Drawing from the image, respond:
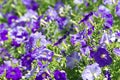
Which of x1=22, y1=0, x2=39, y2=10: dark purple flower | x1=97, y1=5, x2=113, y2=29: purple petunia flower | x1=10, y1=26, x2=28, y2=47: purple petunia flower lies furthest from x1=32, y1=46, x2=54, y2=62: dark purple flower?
x1=22, y1=0, x2=39, y2=10: dark purple flower

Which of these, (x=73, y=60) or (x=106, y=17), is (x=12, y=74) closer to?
(x=73, y=60)

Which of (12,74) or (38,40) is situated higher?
(38,40)

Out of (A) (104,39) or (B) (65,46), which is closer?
(A) (104,39)

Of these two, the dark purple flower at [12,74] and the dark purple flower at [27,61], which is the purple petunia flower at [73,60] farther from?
the dark purple flower at [12,74]

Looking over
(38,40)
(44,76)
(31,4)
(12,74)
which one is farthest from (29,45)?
(31,4)

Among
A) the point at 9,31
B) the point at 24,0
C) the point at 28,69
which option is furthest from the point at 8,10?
the point at 28,69

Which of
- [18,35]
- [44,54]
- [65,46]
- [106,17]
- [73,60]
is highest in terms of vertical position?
[18,35]
